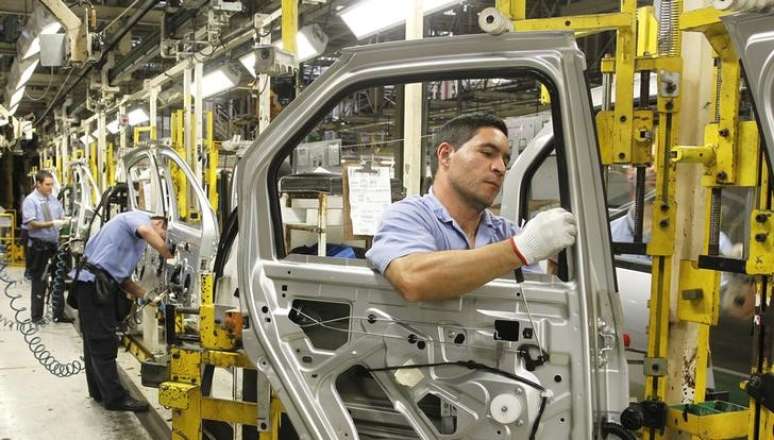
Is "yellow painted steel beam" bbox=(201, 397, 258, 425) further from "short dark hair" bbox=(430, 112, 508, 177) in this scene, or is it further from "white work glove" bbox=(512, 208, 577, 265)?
"white work glove" bbox=(512, 208, 577, 265)

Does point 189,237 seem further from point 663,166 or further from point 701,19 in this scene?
point 701,19

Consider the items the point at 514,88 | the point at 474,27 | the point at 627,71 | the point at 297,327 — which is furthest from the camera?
the point at 514,88

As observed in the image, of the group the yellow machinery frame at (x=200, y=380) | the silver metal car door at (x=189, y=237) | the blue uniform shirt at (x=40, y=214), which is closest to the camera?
the yellow machinery frame at (x=200, y=380)

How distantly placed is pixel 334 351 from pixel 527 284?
2.25ft

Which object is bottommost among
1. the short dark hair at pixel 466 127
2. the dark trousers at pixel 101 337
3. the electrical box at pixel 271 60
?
the dark trousers at pixel 101 337

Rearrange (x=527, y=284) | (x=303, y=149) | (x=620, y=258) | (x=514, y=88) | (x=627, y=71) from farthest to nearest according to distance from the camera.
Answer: (x=514, y=88)
(x=303, y=149)
(x=620, y=258)
(x=627, y=71)
(x=527, y=284)

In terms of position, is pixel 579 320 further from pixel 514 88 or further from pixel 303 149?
pixel 514 88

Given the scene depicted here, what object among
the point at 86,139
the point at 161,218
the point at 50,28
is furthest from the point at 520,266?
the point at 86,139

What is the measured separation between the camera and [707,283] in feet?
7.05

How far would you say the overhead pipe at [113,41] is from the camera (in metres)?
6.59

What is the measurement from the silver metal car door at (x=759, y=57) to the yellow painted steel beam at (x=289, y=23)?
2.87m

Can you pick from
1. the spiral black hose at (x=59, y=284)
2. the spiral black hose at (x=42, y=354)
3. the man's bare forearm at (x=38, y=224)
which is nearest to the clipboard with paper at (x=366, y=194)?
the spiral black hose at (x=42, y=354)

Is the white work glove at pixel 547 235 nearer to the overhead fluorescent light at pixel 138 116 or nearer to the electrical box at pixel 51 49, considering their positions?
the electrical box at pixel 51 49

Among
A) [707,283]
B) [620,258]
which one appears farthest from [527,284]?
[620,258]
